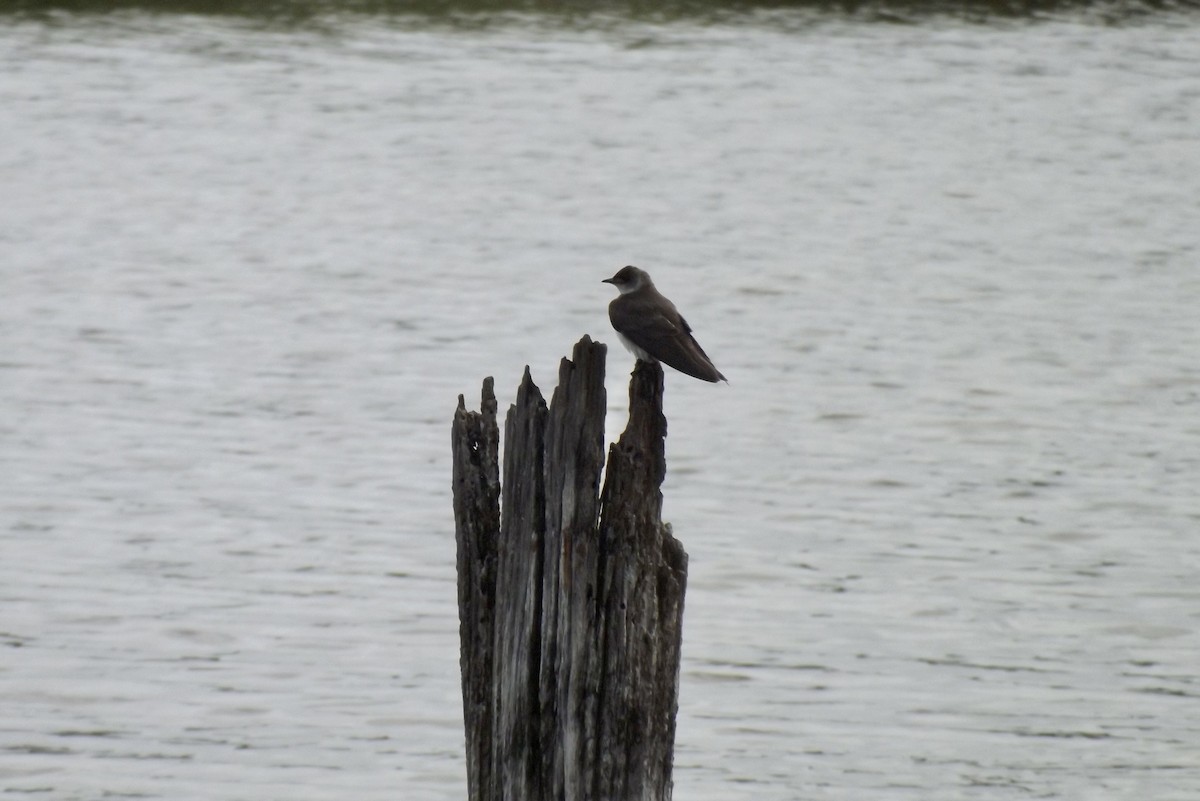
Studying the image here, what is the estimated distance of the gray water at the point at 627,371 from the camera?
40.4 feet

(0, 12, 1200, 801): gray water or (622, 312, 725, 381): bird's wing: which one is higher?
(622, 312, 725, 381): bird's wing

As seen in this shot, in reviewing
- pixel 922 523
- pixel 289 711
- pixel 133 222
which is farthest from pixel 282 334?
pixel 289 711

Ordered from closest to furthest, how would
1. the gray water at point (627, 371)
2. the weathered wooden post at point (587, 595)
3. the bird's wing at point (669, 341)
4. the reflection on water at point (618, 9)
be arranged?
1. the weathered wooden post at point (587, 595)
2. the bird's wing at point (669, 341)
3. the gray water at point (627, 371)
4. the reflection on water at point (618, 9)

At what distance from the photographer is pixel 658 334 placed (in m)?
7.85

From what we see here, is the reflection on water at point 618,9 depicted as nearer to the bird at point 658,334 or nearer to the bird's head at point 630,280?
the bird's head at point 630,280

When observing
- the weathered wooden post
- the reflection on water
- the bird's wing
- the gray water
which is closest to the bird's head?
the bird's wing

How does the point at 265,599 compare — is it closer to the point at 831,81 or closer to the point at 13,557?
the point at 13,557

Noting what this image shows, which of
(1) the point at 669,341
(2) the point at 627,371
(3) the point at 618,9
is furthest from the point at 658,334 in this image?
(3) the point at 618,9

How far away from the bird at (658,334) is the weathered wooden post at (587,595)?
43.1 inches

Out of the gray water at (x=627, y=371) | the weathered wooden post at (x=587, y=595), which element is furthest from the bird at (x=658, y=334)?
the gray water at (x=627, y=371)

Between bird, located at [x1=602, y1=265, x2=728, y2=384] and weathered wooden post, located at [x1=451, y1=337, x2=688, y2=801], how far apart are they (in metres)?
1.10

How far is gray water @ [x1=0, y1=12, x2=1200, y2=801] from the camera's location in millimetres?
12312

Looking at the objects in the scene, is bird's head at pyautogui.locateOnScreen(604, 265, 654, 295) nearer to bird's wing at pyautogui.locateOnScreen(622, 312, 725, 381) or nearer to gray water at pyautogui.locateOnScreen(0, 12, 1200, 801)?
bird's wing at pyautogui.locateOnScreen(622, 312, 725, 381)

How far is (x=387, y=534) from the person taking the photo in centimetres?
1593
